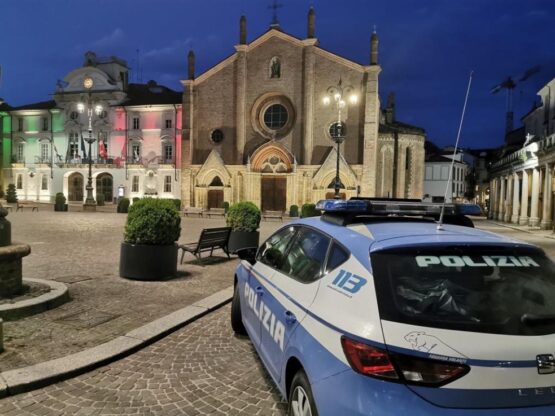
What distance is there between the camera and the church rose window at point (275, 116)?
38.9 metres

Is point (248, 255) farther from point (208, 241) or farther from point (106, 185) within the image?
point (106, 185)

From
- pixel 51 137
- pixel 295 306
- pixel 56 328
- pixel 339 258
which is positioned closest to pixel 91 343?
pixel 56 328

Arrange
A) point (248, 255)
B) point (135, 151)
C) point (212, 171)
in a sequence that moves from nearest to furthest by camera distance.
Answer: point (248, 255) → point (212, 171) → point (135, 151)

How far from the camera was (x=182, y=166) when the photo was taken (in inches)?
1593

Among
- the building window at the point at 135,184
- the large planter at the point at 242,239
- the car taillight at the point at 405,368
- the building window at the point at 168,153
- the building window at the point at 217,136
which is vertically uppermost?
the building window at the point at 217,136

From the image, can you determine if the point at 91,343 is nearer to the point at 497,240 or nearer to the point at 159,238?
the point at 159,238

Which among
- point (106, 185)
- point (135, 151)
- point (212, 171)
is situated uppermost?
point (135, 151)

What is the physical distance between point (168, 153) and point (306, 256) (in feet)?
144

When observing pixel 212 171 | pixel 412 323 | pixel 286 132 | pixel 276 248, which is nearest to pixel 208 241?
pixel 276 248

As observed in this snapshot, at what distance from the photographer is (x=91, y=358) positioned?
4.21 m

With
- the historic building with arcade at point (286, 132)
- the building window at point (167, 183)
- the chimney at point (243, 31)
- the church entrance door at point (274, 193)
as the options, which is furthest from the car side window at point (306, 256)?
the building window at point (167, 183)

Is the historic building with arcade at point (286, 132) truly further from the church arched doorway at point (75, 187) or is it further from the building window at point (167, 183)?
the church arched doorway at point (75, 187)

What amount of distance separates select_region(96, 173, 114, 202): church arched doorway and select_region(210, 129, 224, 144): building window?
14.3 meters

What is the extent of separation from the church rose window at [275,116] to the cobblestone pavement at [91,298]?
93.2 feet
